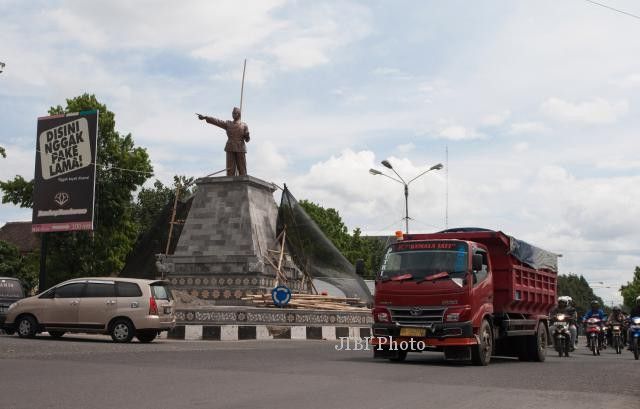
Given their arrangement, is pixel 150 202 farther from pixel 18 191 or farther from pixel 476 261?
pixel 476 261

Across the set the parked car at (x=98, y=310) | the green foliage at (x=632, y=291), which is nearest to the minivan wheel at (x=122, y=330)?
the parked car at (x=98, y=310)

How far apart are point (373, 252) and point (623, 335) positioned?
67.5m

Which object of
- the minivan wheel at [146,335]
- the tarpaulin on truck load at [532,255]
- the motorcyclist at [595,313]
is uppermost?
the tarpaulin on truck load at [532,255]

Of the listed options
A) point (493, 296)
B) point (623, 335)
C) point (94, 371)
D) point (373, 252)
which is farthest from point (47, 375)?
point (373, 252)

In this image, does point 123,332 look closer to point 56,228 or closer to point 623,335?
point 56,228

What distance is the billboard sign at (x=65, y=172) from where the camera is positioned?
30312 mm

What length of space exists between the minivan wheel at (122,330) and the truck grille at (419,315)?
26.8 feet

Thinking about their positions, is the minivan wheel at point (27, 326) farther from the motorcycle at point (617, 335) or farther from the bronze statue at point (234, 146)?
the motorcycle at point (617, 335)

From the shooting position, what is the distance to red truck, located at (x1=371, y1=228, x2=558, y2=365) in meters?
14.4

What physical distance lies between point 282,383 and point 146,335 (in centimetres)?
1103

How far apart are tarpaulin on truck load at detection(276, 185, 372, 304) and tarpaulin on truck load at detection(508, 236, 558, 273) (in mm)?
12170

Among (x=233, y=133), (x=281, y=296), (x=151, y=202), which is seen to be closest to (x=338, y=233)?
(x=151, y=202)

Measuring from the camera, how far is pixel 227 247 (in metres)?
31.3

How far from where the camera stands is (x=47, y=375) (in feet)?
34.6
